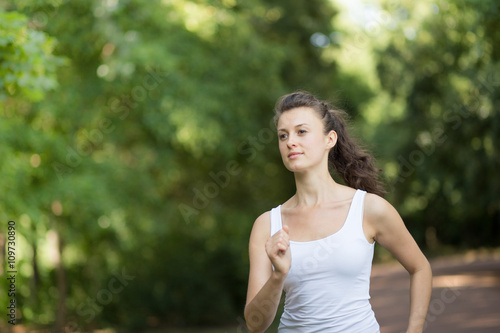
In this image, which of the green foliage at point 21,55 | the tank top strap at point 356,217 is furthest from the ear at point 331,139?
the green foliage at point 21,55

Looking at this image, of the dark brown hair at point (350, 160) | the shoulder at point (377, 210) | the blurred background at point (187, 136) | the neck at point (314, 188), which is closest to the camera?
the shoulder at point (377, 210)

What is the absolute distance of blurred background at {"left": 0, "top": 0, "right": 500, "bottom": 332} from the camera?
35.6 feet

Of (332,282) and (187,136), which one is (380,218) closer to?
(332,282)

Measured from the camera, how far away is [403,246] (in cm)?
280

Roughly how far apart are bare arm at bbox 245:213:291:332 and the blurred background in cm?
543

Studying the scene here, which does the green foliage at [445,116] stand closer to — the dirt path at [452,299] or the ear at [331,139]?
the dirt path at [452,299]

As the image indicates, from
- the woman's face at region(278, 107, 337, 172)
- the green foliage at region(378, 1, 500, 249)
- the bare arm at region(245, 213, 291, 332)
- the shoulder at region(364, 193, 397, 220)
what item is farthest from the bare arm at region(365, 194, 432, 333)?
the green foliage at region(378, 1, 500, 249)

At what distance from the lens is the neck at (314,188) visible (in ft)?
9.41

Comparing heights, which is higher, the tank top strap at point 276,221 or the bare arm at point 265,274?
the tank top strap at point 276,221

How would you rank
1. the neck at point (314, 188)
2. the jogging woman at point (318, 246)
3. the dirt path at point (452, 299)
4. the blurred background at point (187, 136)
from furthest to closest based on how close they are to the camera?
the dirt path at point (452, 299)
the blurred background at point (187, 136)
the neck at point (314, 188)
the jogging woman at point (318, 246)

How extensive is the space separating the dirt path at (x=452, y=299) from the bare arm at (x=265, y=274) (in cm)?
1093

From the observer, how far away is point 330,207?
2812 mm

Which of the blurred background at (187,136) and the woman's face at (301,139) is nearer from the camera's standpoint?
the woman's face at (301,139)

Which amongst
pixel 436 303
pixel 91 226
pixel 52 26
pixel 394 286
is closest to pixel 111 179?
pixel 91 226
